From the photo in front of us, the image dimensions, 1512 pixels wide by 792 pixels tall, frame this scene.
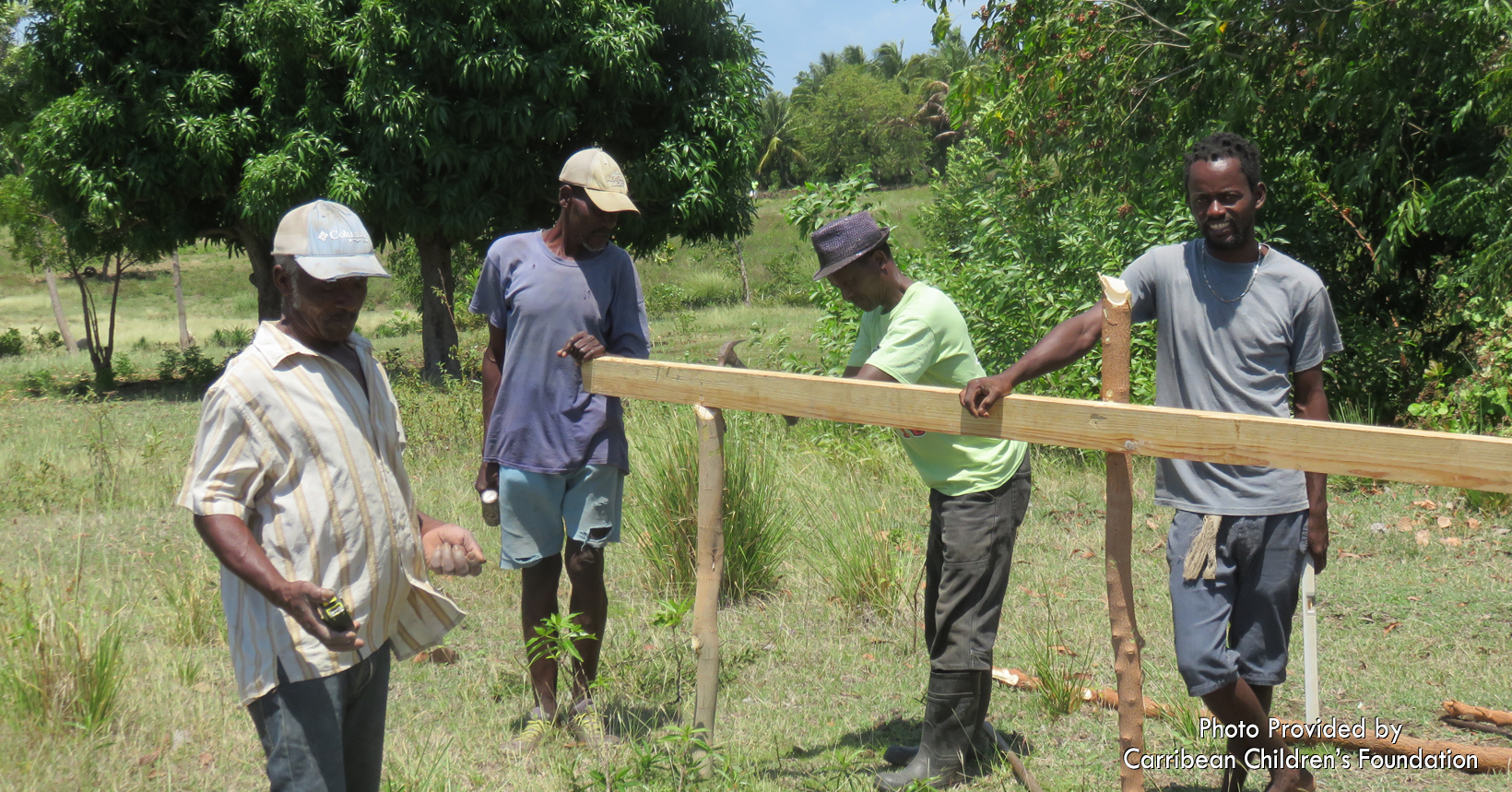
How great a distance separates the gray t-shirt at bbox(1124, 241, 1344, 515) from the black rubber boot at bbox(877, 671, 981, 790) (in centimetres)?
94

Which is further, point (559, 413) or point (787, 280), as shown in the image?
point (787, 280)

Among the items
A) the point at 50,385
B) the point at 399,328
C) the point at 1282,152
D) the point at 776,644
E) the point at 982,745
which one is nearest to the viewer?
the point at 982,745

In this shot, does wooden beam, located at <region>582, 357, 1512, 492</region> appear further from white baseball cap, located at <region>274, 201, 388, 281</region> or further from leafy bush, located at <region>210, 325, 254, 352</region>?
leafy bush, located at <region>210, 325, 254, 352</region>

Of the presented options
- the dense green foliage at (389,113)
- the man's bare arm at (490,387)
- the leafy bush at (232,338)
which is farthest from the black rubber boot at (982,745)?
the leafy bush at (232,338)

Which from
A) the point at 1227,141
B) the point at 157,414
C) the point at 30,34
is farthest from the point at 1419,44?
the point at 30,34

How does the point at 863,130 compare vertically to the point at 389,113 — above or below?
above

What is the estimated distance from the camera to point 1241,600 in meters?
A: 2.98

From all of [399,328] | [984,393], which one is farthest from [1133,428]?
[399,328]

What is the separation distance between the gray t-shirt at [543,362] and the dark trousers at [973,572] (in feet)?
4.02

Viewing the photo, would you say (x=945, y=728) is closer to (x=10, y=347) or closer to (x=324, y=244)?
(x=324, y=244)

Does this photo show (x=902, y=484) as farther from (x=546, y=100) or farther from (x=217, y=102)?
(x=217, y=102)

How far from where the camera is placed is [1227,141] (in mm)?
2939

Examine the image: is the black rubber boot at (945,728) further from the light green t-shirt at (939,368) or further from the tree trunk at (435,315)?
the tree trunk at (435,315)

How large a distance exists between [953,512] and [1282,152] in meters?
7.30
